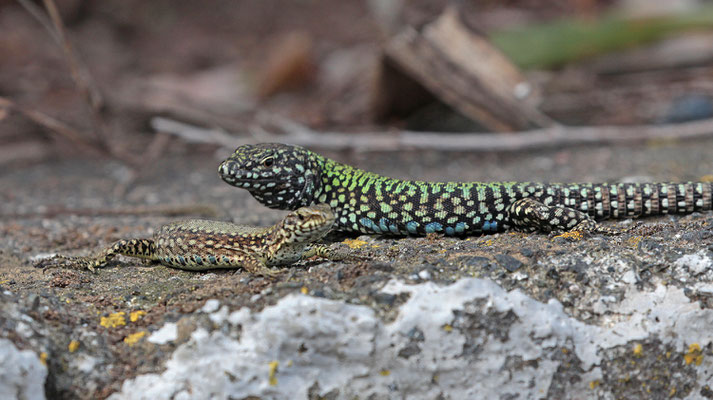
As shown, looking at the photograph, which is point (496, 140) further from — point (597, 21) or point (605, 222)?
point (597, 21)

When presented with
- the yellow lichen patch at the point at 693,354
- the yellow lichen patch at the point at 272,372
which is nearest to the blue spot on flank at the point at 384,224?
the yellow lichen patch at the point at 272,372

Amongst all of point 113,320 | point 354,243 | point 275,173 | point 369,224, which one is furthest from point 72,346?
point 369,224

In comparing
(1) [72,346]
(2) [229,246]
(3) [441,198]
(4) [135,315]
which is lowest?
(1) [72,346]

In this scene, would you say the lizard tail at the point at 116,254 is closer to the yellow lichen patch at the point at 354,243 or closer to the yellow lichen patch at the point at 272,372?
the yellow lichen patch at the point at 354,243

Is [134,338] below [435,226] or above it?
below

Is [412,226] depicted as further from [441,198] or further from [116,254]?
[116,254]

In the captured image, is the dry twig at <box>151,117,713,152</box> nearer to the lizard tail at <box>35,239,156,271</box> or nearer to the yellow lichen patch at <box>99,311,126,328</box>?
the lizard tail at <box>35,239,156,271</box>

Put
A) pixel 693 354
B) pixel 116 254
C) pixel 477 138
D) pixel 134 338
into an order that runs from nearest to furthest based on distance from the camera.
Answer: pixel 134 338 < pixel 693 354 < pixel 116 254 < pixel 477 138
